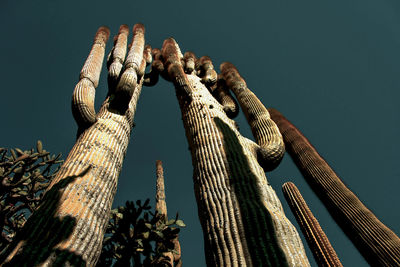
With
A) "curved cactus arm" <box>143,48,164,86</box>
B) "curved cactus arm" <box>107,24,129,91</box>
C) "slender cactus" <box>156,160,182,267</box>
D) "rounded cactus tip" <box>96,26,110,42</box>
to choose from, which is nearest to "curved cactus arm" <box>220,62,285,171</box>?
"curved cactus arm" <box>143,48,164,86</box>

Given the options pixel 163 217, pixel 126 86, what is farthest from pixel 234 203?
pixel 163 217

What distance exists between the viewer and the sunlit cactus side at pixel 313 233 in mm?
3510

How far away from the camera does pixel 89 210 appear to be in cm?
234

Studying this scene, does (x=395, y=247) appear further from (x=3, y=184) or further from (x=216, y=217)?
(x=3, y=184)

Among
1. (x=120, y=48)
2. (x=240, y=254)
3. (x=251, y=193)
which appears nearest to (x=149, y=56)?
(x=120, y=48)

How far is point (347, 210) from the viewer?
365 cm

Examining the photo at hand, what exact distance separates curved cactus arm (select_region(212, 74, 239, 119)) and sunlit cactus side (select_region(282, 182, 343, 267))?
64.2 inches

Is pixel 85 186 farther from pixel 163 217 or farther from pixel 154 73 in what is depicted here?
pixel 154 73

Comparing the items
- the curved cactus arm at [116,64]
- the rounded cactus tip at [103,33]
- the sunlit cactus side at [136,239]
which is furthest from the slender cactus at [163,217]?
the rounded cactus tip at [103,33]

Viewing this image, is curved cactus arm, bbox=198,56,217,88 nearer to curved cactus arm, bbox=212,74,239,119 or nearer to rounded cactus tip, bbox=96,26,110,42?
curved cactus arm, bbox=212,74,239,119

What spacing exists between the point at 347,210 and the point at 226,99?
7.68 ft

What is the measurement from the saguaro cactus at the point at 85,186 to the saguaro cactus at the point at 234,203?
2.89 feet

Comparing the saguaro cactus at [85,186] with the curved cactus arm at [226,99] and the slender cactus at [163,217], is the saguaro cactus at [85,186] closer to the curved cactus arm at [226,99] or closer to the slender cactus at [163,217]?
the curved cactus arm at [226,99]

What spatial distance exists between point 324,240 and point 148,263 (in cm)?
239
